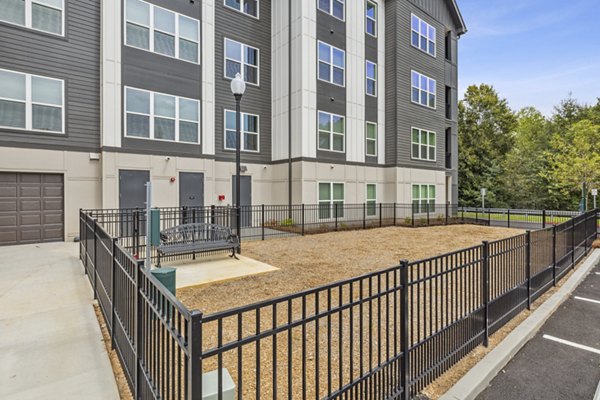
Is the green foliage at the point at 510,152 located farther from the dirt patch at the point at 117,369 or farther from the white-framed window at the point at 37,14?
the dirt patch at the point at 117,369

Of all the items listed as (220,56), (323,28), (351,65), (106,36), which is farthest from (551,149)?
(106,36)

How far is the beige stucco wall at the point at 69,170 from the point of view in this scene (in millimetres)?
10487

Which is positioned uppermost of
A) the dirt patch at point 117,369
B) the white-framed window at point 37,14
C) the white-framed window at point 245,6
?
the white-framed window at point 245,6

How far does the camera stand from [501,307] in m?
4.57

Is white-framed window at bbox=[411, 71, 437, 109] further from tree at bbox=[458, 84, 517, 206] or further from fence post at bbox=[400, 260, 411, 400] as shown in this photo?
fence post at bbox=[400, 260, 411, 400]

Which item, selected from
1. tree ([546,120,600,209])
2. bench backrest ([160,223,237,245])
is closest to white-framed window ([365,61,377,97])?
bench backrest ([160,223,237,245])

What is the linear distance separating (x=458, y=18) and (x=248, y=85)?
58.0ft

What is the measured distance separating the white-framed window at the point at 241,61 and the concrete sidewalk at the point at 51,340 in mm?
12194

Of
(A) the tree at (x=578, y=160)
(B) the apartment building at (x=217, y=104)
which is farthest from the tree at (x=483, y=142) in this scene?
(B) the apartment building at (x=217, y=104)

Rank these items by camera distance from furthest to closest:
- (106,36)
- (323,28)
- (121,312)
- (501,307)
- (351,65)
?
1. (351,65)
2. (323,28)
3. (106,36)
4. (501,307)
5. (121,312)

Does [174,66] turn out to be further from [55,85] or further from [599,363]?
[599,363]

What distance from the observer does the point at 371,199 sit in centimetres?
1892

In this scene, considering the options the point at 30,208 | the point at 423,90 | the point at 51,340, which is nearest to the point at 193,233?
the point at 51,340

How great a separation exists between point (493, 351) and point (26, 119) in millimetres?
14357
